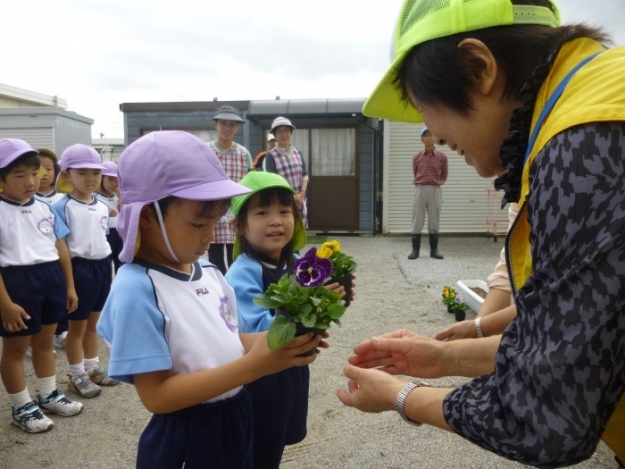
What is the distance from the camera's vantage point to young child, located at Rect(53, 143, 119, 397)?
4238mm

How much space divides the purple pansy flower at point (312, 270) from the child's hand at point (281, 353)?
0.61ft

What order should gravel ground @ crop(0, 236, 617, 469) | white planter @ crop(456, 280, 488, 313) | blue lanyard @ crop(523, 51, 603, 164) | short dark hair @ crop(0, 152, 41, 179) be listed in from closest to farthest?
1. blue lanyard @ crop(523, 51, 603, 164)
2. gravel ground @ crop(0, 236, 617, 469)
3. short dark hair @ crop(0, 152, 41, 179)
4. white planter @ crop(456, 280, 488, 313)

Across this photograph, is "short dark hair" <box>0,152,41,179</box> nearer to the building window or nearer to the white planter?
the white planter

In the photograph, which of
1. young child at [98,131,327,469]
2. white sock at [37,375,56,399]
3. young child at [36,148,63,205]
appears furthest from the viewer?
young child at [36,148,63,205]

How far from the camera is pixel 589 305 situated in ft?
2.97

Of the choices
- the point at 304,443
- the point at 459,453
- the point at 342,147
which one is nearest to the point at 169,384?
the point at 304,443

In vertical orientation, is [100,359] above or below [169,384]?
below

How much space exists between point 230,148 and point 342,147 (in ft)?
24.1

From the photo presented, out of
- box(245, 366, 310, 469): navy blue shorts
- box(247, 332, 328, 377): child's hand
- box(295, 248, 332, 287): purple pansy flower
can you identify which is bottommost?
box(245, 366, 310, 469): navy blue shorts

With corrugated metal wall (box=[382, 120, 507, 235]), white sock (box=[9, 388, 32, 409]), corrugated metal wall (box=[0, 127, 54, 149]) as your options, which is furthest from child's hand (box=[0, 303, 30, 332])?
corrugated metal wall (box=[0, 127, 54, 149])

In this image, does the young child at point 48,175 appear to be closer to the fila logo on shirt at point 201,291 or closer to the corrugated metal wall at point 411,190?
the fila logo on shirt at point 201,291

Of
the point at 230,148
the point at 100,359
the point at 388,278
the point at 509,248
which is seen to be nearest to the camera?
the point at 509,248

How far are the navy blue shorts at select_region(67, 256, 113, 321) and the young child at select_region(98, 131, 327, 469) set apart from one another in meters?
2.72

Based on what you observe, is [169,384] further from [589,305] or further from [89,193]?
[89,193]
